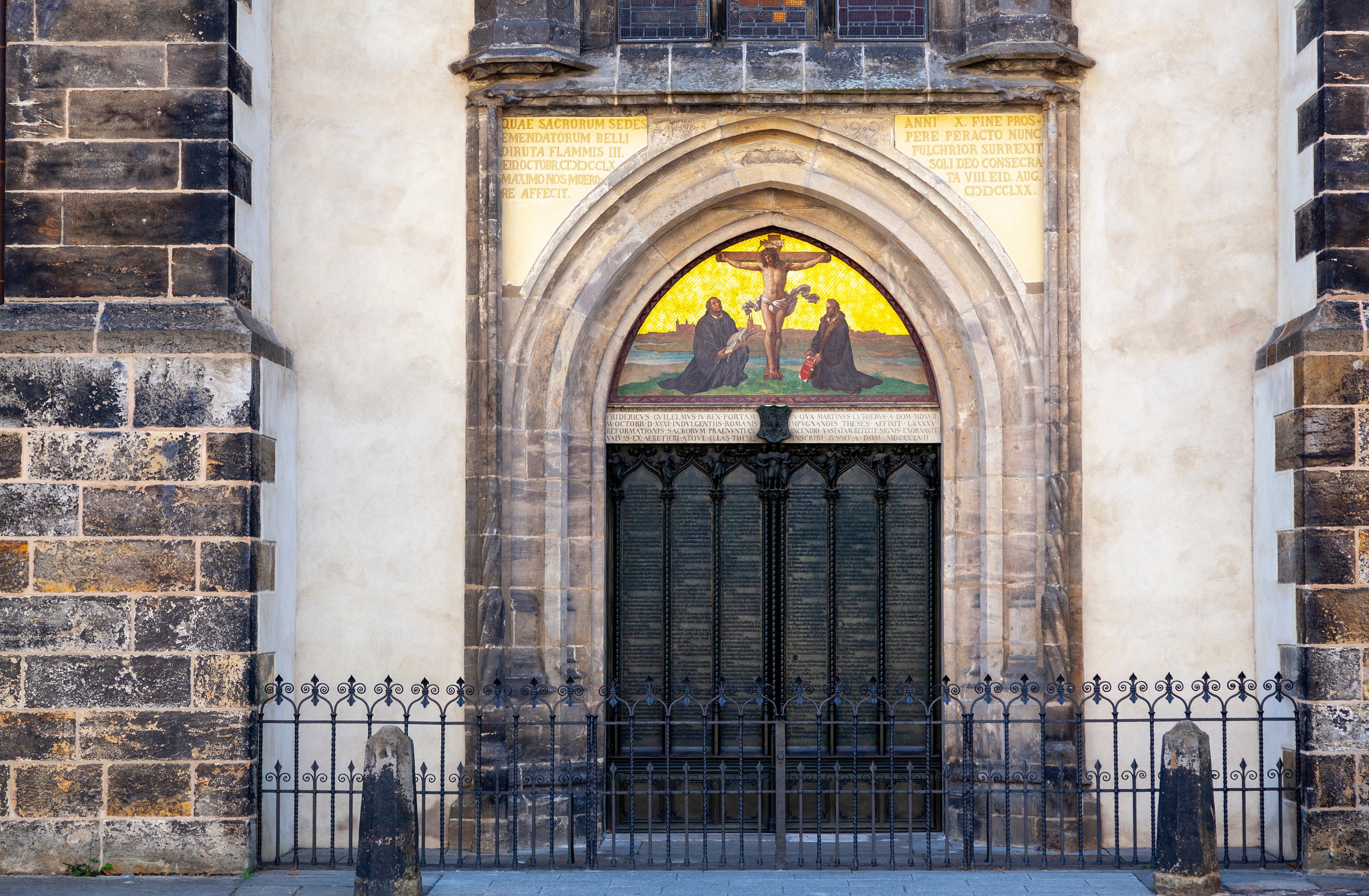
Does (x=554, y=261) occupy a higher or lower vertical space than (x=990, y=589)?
higher

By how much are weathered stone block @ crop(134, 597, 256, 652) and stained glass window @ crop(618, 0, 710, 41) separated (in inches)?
166

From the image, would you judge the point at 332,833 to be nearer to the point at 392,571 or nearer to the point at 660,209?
the point at 392,571

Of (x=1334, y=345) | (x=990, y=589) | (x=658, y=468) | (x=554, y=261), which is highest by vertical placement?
(x=554, y=261)

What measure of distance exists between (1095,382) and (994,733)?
2.22 metres

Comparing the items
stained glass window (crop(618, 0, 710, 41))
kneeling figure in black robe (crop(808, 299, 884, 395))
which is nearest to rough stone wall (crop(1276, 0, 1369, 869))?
kneeling figure in black robe (crop(808, 299, 884, 395))

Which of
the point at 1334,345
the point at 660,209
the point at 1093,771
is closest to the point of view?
the point at 1334,345

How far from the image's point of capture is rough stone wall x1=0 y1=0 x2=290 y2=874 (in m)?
6.96

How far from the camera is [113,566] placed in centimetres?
703

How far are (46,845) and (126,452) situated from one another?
2128 millimetres

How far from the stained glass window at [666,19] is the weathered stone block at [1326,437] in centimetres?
423

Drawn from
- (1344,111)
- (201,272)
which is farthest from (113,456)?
(1344,111)

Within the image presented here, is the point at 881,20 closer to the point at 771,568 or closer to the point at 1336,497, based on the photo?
the point at 771,568

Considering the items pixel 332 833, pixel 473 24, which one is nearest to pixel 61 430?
pixel 332 833

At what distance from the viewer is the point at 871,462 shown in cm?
854
